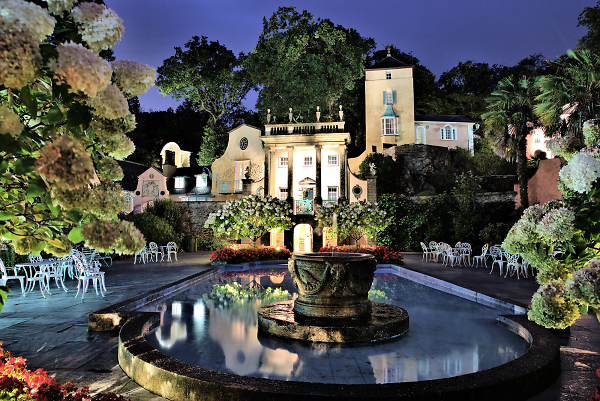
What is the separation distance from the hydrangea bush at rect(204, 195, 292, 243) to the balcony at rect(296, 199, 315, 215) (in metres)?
4.17

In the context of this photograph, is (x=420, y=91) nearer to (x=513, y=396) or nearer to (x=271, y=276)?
(x=271, y=276)

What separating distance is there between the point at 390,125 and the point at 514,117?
16331 millimetres

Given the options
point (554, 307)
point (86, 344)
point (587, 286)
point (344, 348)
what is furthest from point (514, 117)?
point (86, 344)

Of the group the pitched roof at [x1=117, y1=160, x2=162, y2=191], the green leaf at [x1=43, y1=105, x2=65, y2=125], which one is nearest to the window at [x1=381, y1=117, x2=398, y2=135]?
the pitched roof at [x1=117, y1=160, x2=162, y2=191]

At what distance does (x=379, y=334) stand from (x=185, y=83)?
120ft

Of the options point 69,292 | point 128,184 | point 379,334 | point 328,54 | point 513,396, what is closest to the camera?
point 513,396

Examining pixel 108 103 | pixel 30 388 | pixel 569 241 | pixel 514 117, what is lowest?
pixel 30 388

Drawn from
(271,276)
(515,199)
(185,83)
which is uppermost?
(185,83)

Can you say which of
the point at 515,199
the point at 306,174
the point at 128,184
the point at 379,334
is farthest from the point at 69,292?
the point at 128,184

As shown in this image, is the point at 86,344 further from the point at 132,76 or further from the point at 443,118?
the point at 443,118

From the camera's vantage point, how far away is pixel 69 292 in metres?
10.8

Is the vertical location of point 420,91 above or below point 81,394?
above

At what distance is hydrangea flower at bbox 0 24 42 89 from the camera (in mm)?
1137

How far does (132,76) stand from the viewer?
1.63 metres
